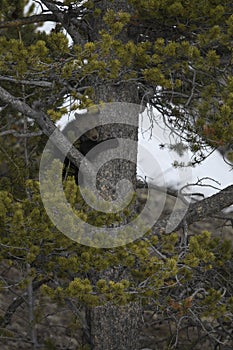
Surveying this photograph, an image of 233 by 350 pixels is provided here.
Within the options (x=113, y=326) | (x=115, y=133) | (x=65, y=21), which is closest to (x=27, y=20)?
(x=65, y=21)

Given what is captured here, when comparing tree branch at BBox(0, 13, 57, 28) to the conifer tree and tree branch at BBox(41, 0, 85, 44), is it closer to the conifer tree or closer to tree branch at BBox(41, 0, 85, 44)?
the conifer tree

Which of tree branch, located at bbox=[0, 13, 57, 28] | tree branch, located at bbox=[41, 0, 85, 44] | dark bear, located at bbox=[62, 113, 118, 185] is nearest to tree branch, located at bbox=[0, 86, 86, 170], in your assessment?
dark bear, located at bbox=[62, 113, 118, 185]

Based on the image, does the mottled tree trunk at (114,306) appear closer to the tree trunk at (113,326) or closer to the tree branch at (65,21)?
the tree trunk at (113,326)

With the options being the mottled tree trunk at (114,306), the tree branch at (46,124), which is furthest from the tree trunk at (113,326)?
the tree branch at (46,124)

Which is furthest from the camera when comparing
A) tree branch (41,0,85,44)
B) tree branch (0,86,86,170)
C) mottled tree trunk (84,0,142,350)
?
mottled tree trunk (84,0,142,350)

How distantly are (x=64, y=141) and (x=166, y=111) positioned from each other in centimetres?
158

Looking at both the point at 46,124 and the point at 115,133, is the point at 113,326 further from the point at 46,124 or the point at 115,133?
the point at 46,124

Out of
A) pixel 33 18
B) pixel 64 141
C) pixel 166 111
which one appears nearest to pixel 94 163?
pixel 64 141

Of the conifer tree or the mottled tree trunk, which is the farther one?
the mottled tree trunk

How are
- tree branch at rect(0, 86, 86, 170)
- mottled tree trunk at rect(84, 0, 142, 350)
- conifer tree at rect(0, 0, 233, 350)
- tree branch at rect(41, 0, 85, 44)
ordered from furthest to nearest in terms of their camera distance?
mottled tree trunk at rect(84, 0, 142, 350)
tree branch at rect(41, 0, 85, 44)
tree branch at rect(0, 86, 86, 170)
conifer tree at rect(0, 0, 233, 350)

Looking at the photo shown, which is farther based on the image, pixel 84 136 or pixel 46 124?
pixel 84 136

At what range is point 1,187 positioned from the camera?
638 centimetres

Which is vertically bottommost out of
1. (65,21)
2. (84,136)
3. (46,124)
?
(46,124)

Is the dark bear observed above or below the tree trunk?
above
